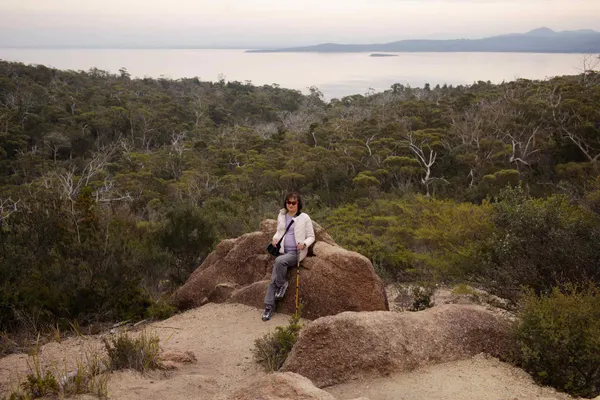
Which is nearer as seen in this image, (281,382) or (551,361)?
(281,382)

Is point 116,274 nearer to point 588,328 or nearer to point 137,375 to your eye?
point 137,375

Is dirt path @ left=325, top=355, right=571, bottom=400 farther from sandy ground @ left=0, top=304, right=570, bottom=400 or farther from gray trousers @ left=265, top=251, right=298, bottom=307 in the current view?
gray trousers @ left=265, top=251, right=298, bottom=307

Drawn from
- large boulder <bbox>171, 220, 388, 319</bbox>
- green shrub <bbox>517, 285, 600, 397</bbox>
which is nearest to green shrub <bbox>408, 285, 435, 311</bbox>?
large boulder <bbox>171, 220, 388, 319</bbox>

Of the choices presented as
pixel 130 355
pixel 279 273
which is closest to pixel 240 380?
pixel 130 355

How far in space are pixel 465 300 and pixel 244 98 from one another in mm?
58459

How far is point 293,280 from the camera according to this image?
745cm

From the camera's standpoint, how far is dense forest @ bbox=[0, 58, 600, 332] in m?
7.86

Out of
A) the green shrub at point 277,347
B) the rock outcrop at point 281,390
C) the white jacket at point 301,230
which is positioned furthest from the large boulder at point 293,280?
the rock outcrop at point 281,390

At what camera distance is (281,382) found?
4.06 metres

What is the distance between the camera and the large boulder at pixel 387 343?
507 cm

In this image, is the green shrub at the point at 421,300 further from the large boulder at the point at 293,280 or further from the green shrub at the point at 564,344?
the green shrub at the point at 564,344

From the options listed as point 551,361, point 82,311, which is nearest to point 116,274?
point 82,311

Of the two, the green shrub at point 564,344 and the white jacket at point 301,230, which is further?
the white jacket at point 301,230

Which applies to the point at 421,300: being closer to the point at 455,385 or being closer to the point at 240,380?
the point at 455,385
